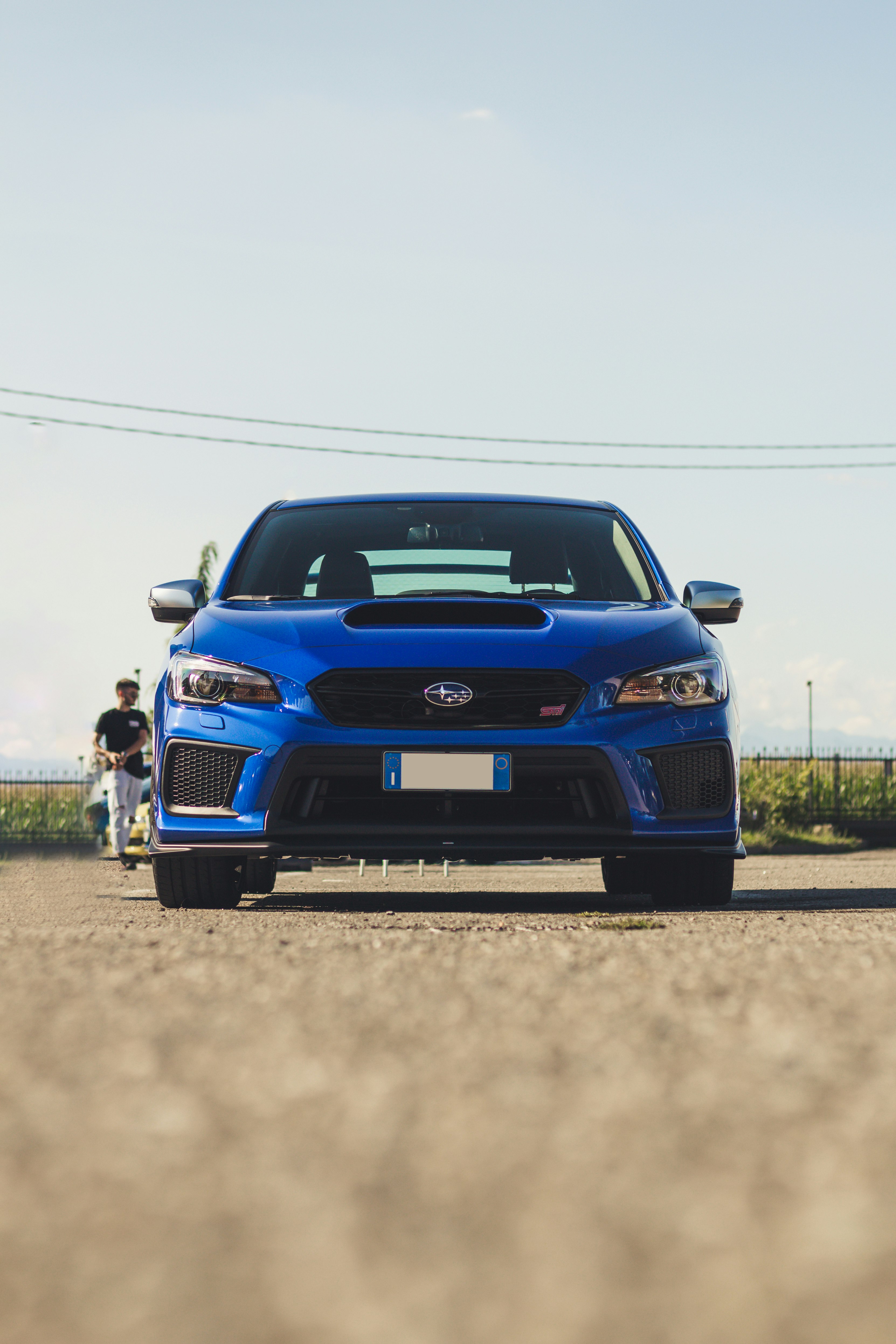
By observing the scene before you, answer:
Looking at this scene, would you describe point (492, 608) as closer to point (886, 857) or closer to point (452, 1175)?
point (452, 1175)

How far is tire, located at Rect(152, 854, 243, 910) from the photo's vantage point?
206 inches

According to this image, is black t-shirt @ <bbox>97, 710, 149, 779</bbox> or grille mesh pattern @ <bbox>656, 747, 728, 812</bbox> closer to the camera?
grille mesh pattern @ <bbox>656, 747, 728, 812</bbox>

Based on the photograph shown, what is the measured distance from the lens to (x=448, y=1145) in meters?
1.73

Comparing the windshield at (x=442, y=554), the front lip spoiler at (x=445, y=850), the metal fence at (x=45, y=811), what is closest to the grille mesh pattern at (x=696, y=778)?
the front lip spoiler at (x=445, y=850)

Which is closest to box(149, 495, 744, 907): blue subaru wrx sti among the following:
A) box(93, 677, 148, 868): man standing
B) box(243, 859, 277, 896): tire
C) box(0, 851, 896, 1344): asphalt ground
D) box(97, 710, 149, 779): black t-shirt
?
box(243, 859, 277, 896): tire

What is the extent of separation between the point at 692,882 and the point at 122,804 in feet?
24.0

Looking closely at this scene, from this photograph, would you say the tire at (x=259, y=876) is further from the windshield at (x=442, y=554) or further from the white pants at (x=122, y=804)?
the white pants at (x=122, y=804)

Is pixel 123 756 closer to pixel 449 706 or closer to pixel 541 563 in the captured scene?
pixel 541 563

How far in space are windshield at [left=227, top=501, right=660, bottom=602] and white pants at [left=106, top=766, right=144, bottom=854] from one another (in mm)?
5684

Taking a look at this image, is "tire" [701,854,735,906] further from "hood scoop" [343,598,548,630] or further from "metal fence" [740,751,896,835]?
"metal fence" [740,751,896,835]

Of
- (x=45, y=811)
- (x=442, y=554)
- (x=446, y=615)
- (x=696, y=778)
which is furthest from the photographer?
(x=45, y=811)

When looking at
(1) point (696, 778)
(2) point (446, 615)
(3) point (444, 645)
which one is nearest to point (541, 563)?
(2) point (446, 615)

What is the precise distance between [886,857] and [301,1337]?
17.7 meters

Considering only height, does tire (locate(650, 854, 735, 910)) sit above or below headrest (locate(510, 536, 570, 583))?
below
